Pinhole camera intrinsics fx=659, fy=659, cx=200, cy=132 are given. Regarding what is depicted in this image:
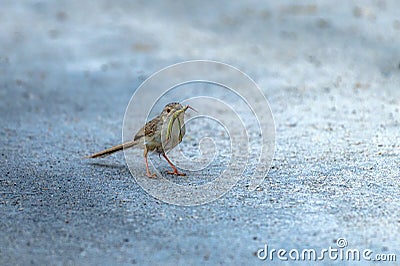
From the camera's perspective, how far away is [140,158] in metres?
6.73

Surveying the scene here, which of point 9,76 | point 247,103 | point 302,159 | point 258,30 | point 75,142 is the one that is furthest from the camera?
point 258,30

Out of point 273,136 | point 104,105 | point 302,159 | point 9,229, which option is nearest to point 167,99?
point 104,105

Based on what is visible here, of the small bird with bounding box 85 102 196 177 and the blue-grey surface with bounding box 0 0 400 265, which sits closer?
the blue-grey surface with bounding box 0 0 400 265

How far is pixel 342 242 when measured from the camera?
171 inches

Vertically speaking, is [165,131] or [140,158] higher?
[140,158]

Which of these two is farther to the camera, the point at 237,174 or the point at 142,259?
the point at 237,174

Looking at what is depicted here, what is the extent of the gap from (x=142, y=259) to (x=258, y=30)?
31.0ft

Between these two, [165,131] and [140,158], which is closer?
[165,131]

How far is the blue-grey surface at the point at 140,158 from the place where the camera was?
4.46m

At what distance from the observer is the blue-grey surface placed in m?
4.46


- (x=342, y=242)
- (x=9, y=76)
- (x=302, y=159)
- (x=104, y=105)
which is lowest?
Result: (x=342, y=242)

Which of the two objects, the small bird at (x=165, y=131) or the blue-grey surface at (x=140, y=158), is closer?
the blue-grey surface at (x=140, y=158)

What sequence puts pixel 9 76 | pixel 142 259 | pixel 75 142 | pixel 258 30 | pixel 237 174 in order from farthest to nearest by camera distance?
pixel 258 30 < pixel 9 76 < pixel 75 142 < pixel 237 174 < pixel 142 259

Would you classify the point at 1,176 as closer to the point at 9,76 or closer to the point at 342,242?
the point at 342,242
